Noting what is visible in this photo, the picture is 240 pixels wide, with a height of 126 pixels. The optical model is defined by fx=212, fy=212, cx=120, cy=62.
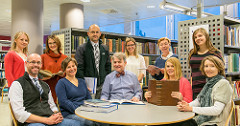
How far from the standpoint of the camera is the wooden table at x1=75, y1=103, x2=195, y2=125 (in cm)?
163

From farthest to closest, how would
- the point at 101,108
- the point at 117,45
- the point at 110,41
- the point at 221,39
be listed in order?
the point at 117,45
the point at 110,41
the point at 221,39
the point at 101,108

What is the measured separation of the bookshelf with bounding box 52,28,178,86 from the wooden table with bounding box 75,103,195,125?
254 centimetres

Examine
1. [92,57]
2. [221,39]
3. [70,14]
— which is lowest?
[92,57]

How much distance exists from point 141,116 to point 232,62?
2345mm

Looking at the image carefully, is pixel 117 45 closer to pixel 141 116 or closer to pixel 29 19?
pixel 29 19

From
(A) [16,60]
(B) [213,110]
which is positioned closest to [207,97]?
(B) [213,110]

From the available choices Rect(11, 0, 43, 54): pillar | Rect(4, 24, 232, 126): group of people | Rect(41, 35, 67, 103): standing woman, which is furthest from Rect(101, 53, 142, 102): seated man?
Rect(11, 0, 43, 54): pillar

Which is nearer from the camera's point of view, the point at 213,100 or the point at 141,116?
the point at 141,116

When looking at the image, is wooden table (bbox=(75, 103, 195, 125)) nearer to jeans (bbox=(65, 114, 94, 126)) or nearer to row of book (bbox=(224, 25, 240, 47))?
jeans (bbox=(65, 114, 94, 126))

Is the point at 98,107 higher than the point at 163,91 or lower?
lower

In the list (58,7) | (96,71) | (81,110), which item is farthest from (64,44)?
(58,7)

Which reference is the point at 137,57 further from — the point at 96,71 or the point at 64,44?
the point at 64,44

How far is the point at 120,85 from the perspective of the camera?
2748 mm

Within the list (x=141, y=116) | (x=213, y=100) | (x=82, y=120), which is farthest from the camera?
(x=82, y=120)
